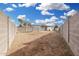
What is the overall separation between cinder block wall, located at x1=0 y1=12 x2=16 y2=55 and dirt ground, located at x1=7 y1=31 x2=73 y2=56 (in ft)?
0.28

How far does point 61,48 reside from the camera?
3.78 metres

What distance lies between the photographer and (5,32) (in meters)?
3.81

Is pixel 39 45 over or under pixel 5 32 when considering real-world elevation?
under

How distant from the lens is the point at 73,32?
12.3 ft

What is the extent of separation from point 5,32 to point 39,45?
0.62 meters

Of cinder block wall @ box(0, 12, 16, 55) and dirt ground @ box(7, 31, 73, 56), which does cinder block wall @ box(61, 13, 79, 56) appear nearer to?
dirt ground @ box(7, 31, 73, 56)

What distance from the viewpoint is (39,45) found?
3.80 m

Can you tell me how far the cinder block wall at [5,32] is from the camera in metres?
3.71

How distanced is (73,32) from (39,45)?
2.00 ft

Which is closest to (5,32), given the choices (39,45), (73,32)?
(39,45)

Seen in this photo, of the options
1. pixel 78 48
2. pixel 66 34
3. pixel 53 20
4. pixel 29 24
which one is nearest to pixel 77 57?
pixel 78 48

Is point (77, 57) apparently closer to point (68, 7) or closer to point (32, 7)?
point (68, 7)

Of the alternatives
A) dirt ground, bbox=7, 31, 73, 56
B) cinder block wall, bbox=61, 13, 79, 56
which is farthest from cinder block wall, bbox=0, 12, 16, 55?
cinder block wall, bbox=61, 13, 79, 56

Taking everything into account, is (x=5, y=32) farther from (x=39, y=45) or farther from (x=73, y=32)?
(x=73, y=32)
